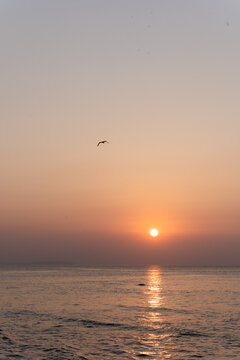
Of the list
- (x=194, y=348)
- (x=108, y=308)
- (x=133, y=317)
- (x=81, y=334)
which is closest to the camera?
(x=194, y=348)

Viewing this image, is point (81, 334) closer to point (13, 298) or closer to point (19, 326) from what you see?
point (19, 326)

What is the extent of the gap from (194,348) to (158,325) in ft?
34.8

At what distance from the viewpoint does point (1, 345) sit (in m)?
32.0

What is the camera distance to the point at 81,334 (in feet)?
119

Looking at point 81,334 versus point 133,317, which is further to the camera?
point 133,317

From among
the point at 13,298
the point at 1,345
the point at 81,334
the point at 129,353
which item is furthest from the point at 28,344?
the point at 13,298

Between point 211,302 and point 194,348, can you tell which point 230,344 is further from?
point 211,302

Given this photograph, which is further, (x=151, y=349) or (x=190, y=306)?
A: (x=190, y=306)

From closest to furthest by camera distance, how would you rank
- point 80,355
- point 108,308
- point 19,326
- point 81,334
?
point 80,355 < point 81,334 < point 19,326 < point 108,308

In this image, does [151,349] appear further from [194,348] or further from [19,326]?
[19,326]

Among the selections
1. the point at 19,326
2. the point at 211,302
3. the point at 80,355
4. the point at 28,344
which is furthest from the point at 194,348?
the point at 211,302

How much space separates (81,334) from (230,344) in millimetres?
12863

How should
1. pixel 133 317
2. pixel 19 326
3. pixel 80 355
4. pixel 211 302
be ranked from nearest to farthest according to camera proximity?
1. pixel 80 355
2. pixel 19 326
3. pixel 133 317
4. pixel 211 302

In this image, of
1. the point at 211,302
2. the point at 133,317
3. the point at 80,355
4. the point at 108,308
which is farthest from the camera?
the point at 211,302
